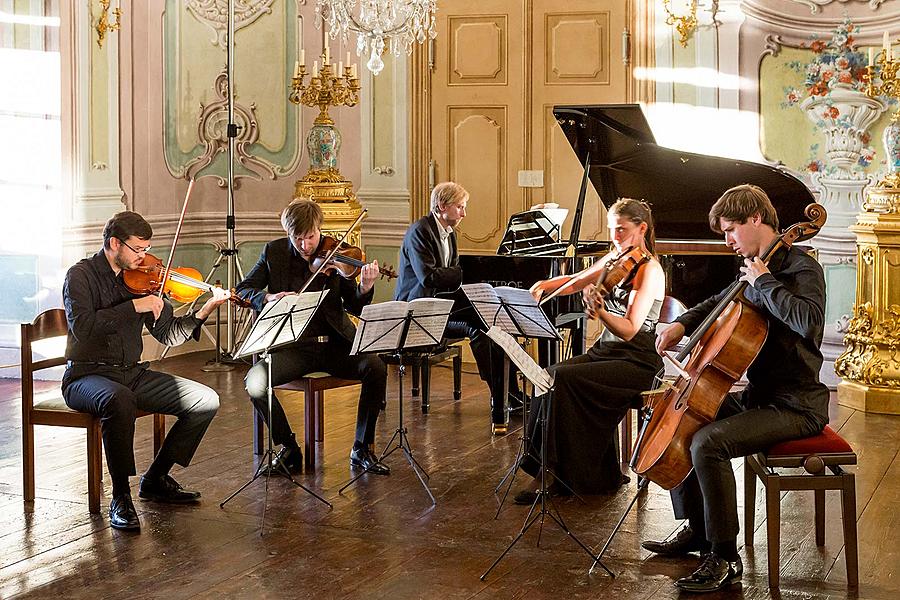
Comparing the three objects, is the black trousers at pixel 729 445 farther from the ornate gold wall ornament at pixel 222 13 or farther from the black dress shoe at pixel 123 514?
the ornate gold wall ornament at pixel 222 13

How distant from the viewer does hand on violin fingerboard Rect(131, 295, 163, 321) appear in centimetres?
463

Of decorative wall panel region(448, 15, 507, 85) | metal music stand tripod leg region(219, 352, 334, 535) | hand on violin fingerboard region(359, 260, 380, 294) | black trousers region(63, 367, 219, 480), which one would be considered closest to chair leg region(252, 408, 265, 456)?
metal music stand tripod leg region(219, 352, 334, 535)

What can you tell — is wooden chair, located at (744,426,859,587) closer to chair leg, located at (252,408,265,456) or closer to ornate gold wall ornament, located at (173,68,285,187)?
chair leg, located at (252,408,265,456)

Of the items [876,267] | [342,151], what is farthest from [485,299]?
[342,151]

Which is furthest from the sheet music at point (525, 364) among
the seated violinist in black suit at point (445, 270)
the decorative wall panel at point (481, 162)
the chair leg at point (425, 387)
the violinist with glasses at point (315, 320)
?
the decorative wall panel at point (481, 162)

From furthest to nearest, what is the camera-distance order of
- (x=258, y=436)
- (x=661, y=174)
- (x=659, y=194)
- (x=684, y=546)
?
(x=659, y=194) → (x=661, y=174) → (x=258, y=436) → (x=684, y=546)

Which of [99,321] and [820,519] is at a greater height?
[99,321]

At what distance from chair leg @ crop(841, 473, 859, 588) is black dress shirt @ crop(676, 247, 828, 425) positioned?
0.23 m

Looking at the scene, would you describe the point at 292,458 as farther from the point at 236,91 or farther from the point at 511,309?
the point at 236,91

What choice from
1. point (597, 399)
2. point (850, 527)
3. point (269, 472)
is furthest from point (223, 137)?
point (850, 527)

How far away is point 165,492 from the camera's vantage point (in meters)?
4.82

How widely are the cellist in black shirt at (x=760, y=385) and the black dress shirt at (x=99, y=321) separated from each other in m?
2.22

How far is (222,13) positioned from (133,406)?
4586 millimetres

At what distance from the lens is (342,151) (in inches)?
339
